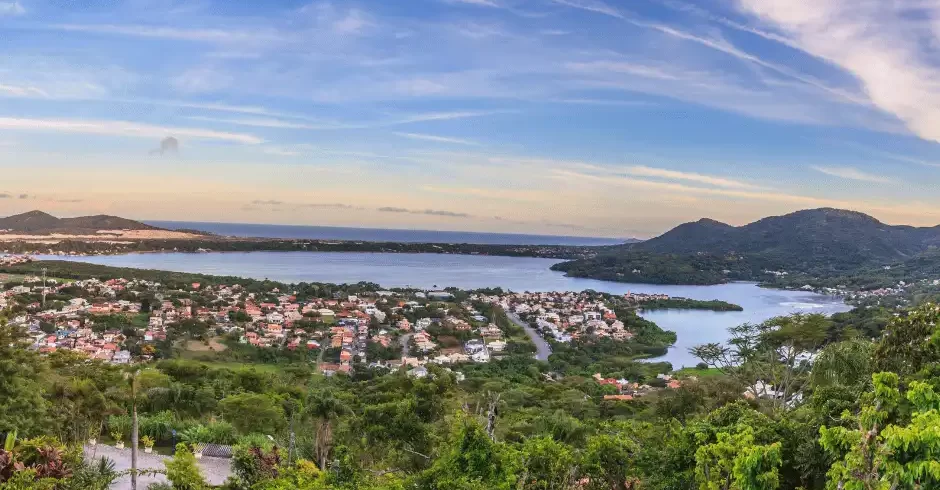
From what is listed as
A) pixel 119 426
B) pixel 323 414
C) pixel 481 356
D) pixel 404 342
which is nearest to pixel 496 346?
pixel 481 356

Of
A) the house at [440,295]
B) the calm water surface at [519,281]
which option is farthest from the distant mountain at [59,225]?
the house at [440,295]

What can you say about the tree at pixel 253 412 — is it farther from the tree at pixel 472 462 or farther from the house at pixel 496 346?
the house at pixel 496 346

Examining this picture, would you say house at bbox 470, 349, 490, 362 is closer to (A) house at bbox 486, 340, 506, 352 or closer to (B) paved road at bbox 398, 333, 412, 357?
(A) house at bbox 486, 340, 506, 352

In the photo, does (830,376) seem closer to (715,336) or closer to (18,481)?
(18,481)

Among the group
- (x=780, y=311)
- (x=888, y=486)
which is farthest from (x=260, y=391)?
(x=780, y=311)

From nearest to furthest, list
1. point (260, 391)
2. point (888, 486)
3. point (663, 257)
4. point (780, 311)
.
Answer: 1. point (888, 486)
2. point (260, 391)
3. point (780, 311)
4. point (663, 257)

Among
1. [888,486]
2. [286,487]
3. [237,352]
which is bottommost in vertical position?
[237,352]

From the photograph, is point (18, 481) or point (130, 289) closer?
point (18, 481)
